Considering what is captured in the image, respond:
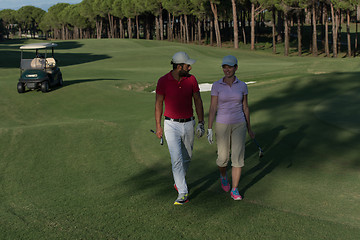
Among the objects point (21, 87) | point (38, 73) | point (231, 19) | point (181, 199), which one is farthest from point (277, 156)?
point (231, 19)

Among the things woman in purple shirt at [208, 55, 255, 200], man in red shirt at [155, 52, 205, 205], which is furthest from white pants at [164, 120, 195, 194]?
woman in purple shirt at [208, 55, 255, 200]

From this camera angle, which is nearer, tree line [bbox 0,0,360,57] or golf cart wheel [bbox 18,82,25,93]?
golf cart wheel [bbox 18,82,25,93]

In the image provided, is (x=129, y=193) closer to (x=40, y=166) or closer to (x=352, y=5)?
(x=40, y=166)

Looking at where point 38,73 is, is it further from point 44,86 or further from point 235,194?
point 235,194

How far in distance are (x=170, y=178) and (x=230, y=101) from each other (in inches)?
92.0

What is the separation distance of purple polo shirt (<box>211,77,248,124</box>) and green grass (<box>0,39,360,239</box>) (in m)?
1.31

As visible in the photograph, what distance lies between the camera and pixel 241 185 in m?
7.65

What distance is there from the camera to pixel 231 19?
83000 millimetres

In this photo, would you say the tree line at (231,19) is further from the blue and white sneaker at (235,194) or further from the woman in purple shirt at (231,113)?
the blue and white sneaker at (235,194)

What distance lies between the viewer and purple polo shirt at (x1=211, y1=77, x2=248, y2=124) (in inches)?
266

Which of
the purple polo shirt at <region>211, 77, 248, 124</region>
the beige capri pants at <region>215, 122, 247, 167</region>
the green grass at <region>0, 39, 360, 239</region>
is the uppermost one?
the purple polo shirt at <region>211, 77, 248, 124</region>

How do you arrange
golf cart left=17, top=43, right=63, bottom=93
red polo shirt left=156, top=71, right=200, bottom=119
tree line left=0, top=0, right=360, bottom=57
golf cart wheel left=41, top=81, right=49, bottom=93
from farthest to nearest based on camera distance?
tree line left=0, top=0, right=360, bottom=57 → golf cart left=17, top=43, right=63, bottom=93 → golf cart wheel left=41, top=81, right=49, bottom=93 → red polo shirt left=156, top=71, right=200, bottom=119

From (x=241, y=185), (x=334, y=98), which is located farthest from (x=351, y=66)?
(x=241, y=185)

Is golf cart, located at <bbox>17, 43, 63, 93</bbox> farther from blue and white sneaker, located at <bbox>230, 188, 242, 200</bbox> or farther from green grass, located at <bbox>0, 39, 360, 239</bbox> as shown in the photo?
blue and white sneaker, located at <bbox>230, 188, 242, 200</bbox>
